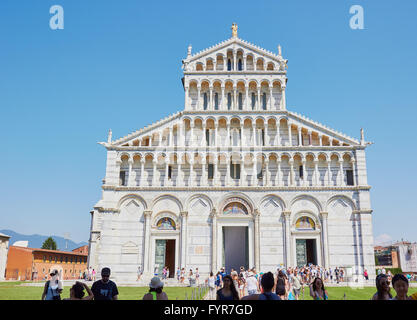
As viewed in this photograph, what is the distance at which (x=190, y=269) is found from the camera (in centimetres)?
2962

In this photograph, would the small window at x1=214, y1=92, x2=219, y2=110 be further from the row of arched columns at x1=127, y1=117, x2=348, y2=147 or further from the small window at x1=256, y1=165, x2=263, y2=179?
the small window at x1=256, y1=165, x2=263, y2=179

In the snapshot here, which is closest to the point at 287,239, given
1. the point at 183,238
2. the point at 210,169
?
the point at 183,238

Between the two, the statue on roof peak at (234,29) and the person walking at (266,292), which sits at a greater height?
the statue on roof peak at (234,29)

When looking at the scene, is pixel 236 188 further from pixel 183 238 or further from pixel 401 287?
pixel 401 287

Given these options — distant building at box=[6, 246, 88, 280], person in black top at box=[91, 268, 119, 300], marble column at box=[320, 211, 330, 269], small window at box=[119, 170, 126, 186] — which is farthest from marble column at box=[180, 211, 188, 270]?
distant building at box=[6, 246, 88, 280]

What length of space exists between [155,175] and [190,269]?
29.1ft

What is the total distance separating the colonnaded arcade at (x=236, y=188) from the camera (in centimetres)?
3141

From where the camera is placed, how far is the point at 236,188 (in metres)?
32.5

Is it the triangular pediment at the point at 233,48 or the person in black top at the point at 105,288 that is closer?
the person in black top at the point at 105,288

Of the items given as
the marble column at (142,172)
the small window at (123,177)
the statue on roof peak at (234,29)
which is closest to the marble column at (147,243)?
the marble column at (142,172)

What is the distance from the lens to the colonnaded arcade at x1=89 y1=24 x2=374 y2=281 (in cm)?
3141

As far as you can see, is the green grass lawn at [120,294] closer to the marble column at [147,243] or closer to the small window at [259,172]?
the marble column at [147,243]
